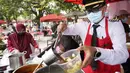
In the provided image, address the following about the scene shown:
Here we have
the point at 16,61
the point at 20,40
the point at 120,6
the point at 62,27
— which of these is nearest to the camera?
the point at 62,27

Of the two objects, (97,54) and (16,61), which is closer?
(97,54)

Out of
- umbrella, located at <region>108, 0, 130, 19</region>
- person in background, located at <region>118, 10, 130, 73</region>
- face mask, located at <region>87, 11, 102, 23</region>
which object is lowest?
person in background, located at <region>118, 10, 130, 73</region>

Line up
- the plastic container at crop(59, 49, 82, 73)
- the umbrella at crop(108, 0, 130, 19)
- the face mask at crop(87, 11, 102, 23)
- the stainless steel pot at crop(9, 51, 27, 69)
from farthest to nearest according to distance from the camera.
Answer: the umbrella at crop(108, 0, 130, 19) → the stainless steel pot at crop(9, 51, 27, 69) → the face mask at crop(87, 11, 102, 23) → the plastic container at crop(59, 49, 82, 73)

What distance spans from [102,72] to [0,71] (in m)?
1.22

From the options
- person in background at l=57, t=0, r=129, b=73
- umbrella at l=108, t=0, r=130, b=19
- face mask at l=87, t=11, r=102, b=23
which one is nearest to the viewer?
person in background at l=57, t=0, r=129, b=73

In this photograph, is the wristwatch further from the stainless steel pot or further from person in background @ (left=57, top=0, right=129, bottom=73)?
the stainless steel pot

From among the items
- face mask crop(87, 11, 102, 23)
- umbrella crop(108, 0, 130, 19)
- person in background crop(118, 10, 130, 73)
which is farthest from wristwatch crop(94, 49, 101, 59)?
umbrella crop(108, 0, 130, 19)

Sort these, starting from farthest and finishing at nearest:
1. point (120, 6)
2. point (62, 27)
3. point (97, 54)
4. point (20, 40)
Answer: point (120, 6) < point (20, 40) < point (62, 27) < point (97, 54)

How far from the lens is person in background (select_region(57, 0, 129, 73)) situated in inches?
65.3

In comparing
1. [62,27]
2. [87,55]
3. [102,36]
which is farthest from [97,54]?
[62,27]

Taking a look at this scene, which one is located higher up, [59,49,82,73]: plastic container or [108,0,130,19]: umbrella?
[59,49,82,73]: plastic container

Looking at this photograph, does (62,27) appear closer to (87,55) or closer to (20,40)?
(87,55)

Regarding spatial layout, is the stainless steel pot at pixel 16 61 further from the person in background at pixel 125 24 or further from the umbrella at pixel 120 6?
the umbrella at pixel 120 6

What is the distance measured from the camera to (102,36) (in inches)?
83.4
